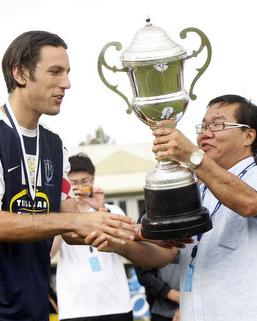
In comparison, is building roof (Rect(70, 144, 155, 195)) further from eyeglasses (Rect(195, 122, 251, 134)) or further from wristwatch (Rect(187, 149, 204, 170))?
wristwatch (Rect(187, 149, 204, 170))

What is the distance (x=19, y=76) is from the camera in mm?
4684

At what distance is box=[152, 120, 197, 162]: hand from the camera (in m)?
3.99

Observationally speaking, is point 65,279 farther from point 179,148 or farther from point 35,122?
point 179,148

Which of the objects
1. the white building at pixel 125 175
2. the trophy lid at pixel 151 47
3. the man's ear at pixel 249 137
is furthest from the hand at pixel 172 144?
the white building at pixel 125 175

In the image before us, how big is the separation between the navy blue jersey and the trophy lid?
779 millimetres

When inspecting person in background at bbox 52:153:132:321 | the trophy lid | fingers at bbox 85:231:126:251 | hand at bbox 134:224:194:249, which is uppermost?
the trophy lid

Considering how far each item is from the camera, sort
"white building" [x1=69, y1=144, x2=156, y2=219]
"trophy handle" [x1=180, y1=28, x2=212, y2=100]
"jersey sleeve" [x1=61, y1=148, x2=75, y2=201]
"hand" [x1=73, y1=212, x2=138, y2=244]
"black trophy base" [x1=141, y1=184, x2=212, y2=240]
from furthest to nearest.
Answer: "white building" [x1=69, y1=144, x2=156, y2=219] → "jersey sleeve" [x1=61, y1=148, x2=75, y2=201] → "hand" [x1=73, y1=212, x2=138, y2=244] → "trophy handle" [x1=180, y1=28, x2=212, y2=100] → "black trophy base" [x1=141, y1=184, x2=212, y2=240]

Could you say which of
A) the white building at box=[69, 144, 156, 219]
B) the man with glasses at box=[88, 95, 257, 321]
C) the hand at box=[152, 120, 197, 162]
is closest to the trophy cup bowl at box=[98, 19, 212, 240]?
the man with glasses at box=[88, 95, 257, 321]

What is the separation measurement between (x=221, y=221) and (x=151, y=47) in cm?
95

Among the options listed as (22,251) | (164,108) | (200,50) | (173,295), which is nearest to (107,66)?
(164,108)

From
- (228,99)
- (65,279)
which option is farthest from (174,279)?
(228,99)

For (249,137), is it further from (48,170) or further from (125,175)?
(125,175)

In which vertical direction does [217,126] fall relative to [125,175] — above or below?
above

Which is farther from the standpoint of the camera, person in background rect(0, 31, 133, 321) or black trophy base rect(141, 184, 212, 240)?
person in background rect(0, 31, 133, 321)
